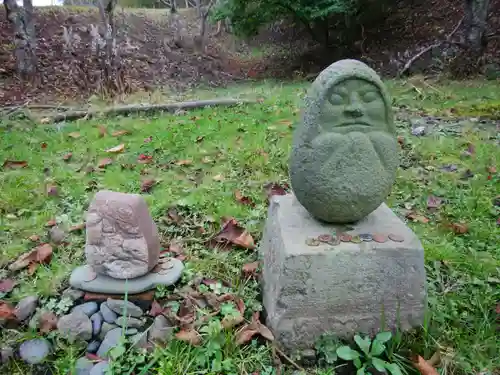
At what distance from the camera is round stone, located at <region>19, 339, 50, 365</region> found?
212cm

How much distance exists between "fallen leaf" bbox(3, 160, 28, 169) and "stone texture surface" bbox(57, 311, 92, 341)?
2557 mm

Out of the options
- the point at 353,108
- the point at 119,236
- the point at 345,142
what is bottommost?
the point at 119,236

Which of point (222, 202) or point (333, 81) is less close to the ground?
point (333, 81)

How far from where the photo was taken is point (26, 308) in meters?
2.34

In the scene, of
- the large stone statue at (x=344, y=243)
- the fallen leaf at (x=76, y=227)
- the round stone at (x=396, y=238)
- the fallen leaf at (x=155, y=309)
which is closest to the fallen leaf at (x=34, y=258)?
the fallen leaf at (x=76, y=227)

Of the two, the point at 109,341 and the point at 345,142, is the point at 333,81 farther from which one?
the point at 109,341

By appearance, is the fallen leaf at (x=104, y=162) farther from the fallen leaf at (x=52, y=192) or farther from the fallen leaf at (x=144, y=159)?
the fallen leaf at (x=52, y=192)

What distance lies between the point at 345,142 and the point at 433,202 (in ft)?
5.56

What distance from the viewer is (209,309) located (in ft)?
7.52

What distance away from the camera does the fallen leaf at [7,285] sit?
→ 2.52 m

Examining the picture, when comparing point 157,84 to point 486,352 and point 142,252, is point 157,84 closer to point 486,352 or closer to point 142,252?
point 142,252

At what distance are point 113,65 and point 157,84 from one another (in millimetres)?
2219

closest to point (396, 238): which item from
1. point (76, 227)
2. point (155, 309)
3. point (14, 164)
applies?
point (155, 309)

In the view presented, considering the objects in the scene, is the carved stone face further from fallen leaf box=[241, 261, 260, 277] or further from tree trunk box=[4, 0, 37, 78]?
tree trunk box=[4, 0, 37, 78]
